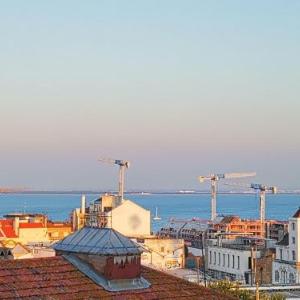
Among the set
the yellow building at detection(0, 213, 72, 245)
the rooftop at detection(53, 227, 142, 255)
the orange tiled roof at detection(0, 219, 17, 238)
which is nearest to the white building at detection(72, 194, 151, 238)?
the yellow building at detection(0, 213, 72, 245)

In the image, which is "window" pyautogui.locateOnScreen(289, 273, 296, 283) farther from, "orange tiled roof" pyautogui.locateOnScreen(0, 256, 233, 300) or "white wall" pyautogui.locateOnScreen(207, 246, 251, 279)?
"orange tiled roof" pyautogui.locateOnScreen(0, 256, 233, 300)

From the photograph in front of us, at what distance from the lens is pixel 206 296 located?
23047mm

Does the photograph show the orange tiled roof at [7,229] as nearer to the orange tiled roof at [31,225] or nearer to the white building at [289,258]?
the orange tiled roof at [31,225]

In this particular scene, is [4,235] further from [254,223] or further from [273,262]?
[254,223]

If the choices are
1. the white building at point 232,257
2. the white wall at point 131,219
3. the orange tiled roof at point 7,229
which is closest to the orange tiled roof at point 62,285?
the white building at point 232,257

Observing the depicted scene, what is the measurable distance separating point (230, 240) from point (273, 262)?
14.3 meters

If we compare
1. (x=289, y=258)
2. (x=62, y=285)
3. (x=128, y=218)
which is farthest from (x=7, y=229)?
(x=62, y=285)

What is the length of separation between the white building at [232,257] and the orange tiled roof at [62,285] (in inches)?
1783

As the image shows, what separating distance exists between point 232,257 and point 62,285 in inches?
2135

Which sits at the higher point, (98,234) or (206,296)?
(98,234)

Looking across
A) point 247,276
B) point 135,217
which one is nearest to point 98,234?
point 247,276

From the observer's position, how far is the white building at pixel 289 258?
222ft

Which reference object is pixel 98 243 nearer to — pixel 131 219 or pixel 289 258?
pixel 289 258

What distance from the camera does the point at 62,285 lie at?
21.7m
